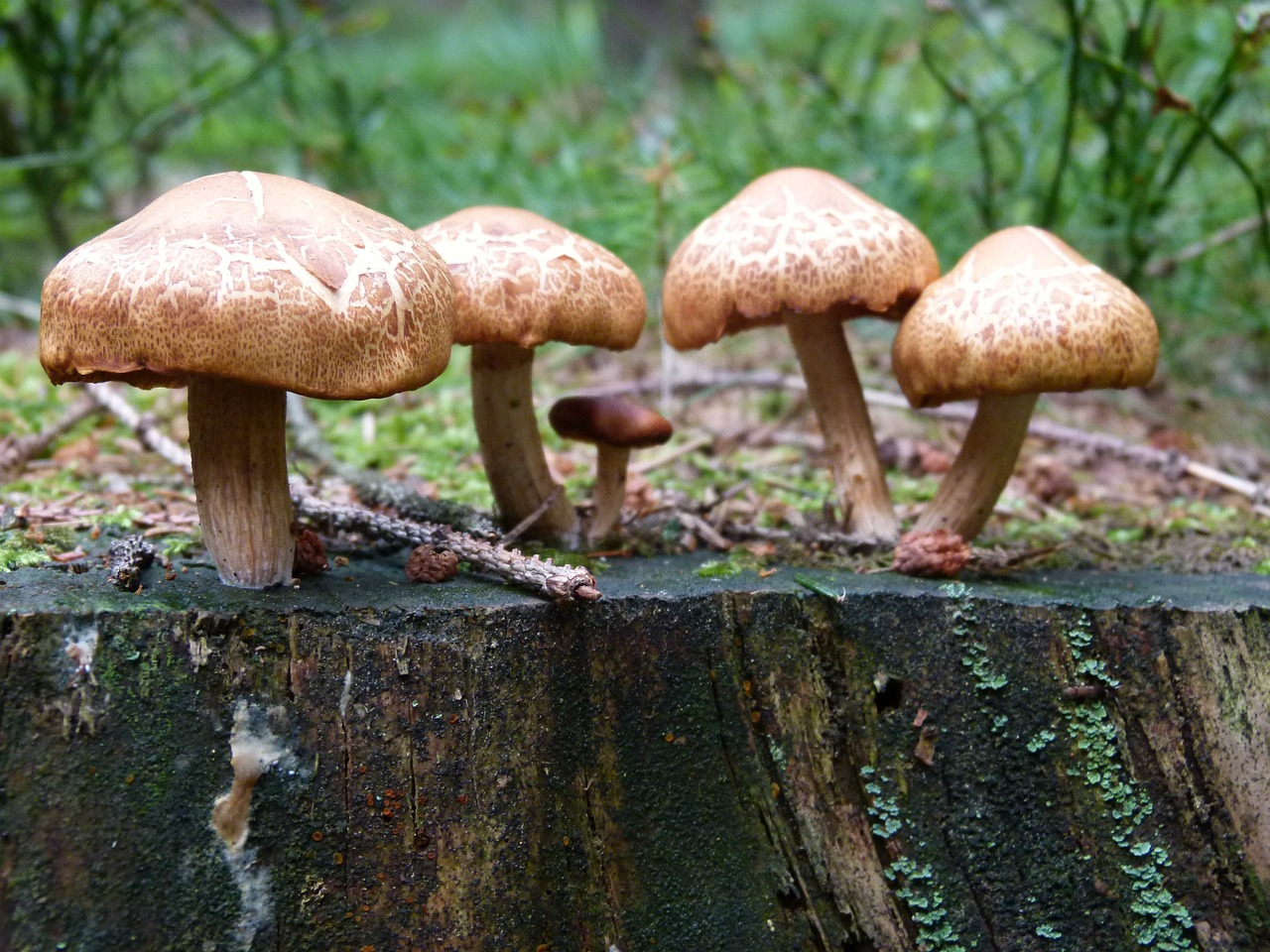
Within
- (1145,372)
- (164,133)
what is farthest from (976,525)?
(164,133)

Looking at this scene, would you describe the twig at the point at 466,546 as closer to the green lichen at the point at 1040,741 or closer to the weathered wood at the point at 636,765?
the weathered wood at the point at 636,765

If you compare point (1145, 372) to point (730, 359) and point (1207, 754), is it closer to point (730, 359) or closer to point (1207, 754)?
point (1207, 754)

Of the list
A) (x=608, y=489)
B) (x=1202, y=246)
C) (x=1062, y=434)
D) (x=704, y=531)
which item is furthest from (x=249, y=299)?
(x=1202, y=246)

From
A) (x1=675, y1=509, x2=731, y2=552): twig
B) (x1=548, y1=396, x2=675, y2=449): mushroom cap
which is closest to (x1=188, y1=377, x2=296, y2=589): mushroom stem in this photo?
(x1=548, y1=396, x2=675, y2=449): mushroom cap

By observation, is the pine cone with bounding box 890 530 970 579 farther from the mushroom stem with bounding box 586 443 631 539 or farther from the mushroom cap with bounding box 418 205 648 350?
the mushroom cap with bounding box 418 205 648 350

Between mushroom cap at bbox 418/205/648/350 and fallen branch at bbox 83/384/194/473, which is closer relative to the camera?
mushroom cap at bbox 418/205/648/350

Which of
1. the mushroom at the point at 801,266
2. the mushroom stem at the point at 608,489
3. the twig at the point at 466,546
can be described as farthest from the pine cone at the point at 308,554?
the mushroom at the point at 801,266
